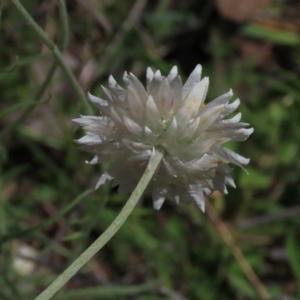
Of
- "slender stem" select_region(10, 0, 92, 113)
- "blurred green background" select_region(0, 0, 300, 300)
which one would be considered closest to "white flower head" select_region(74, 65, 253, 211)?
"slender stem" select_region(10, 0, 92, 113)

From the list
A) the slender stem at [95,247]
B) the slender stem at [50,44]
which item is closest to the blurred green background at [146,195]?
the slender stem at [50,44]

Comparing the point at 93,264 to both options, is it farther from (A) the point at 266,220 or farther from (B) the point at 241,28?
(B) the point at 241,28

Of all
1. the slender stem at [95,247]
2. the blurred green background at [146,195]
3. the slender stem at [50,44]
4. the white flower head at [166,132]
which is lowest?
the blurred green background at [146,195]

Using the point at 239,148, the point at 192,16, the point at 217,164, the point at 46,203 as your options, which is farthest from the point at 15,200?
the point at 217,164

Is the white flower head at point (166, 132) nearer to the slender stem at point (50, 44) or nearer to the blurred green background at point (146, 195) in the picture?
the slender stem at point (50, 44)

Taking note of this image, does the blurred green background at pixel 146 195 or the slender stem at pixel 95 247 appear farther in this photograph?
the blurred green background at pixel 146 195

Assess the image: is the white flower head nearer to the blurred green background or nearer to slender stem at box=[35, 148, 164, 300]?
slender stem at box=[35, 148, 164, 300]
